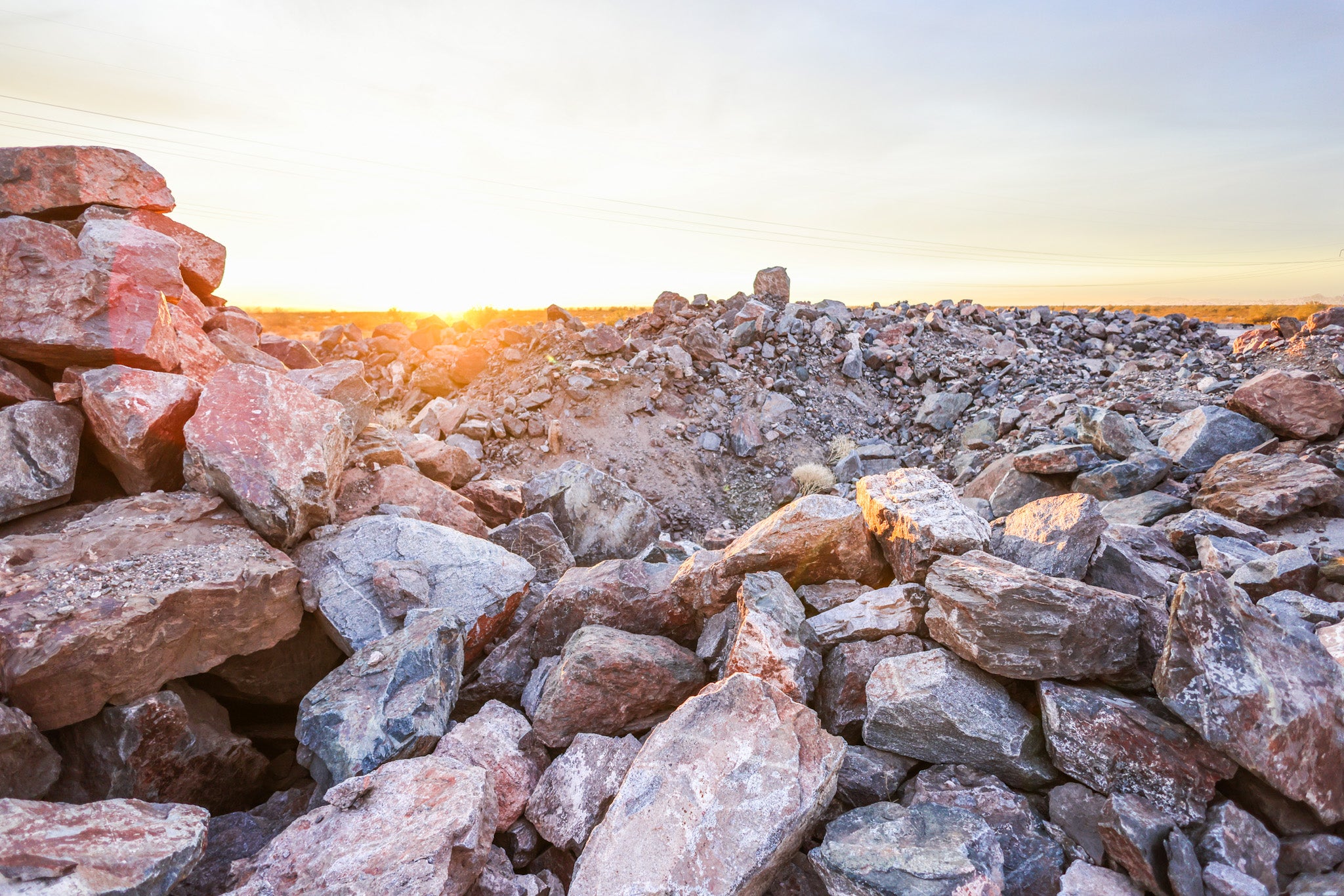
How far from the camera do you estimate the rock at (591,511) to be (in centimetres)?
773

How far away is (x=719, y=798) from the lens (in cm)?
307

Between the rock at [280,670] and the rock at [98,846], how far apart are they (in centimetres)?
162

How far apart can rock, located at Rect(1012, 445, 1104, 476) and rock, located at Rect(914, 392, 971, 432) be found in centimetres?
548

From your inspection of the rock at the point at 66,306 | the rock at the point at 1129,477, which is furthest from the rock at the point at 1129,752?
the rock at the point at 66,306

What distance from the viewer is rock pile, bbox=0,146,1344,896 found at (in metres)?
2.91

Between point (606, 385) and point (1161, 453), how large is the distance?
9.10m

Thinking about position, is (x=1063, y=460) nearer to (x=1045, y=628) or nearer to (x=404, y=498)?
(x=1045, y=628)

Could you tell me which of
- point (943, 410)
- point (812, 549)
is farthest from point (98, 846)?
point (943, 410)

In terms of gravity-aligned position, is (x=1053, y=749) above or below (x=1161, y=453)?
below

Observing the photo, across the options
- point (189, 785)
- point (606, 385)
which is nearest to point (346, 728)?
point (189, 785)

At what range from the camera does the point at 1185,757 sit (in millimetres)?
3113

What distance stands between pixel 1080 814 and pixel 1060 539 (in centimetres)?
190

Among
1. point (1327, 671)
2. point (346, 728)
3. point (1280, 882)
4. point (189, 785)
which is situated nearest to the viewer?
point (1280, 882)

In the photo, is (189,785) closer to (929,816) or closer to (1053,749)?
(929,816)
